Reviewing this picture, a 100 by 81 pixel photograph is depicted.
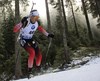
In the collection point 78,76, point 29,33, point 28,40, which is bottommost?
point 78,76

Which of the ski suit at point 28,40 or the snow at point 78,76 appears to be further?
the ski suit at point 28,40

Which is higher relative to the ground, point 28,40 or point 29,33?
point 29,33

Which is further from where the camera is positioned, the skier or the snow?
the skier

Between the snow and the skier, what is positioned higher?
the skier

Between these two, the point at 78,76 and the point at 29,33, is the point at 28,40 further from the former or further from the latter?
the point at 78,76

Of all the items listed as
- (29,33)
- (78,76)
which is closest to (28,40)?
(29,33)

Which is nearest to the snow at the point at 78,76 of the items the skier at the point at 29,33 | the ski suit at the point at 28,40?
the skier at the point at 29,33

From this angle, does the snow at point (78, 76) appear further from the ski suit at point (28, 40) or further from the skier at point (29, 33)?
the ski suit at point (28, 40)

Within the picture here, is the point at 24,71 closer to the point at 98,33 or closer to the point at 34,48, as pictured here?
the point at 34,48

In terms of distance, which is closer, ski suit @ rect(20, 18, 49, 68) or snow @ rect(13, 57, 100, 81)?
snow @ rect(13, 57, 100, 81)

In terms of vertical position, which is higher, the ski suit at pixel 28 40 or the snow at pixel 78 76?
the ski suit at pixel 28 40

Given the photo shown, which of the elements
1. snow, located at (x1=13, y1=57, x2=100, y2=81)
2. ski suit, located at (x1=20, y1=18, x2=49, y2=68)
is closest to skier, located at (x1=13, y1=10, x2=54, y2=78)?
ski suit, located at (x1=20, y1=18, x2=49, y2=68)

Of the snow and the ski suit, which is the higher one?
the ski suit

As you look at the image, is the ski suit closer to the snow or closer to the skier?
the skier
